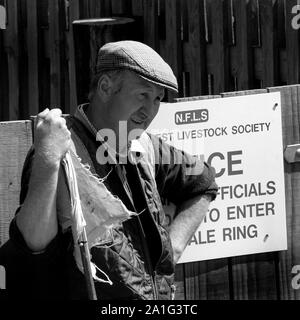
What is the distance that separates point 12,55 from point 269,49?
1.97 m

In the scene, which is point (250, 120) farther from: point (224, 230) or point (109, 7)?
point (109, 7)

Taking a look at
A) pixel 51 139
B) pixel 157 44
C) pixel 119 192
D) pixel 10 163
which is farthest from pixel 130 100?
pixel 157 44

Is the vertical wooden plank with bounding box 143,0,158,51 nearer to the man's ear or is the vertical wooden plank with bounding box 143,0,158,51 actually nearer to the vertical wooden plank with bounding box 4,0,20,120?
the vertical wooden plank with bounding box 4,0,20,120

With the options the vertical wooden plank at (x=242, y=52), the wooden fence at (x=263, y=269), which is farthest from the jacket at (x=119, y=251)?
the vertical wooden plank at (x=242, y=52)

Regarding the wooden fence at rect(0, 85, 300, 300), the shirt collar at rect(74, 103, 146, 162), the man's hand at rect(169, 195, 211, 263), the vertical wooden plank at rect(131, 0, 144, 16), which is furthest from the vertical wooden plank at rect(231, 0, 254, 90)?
the shirt collar at rect(74, 103, 146, 162)

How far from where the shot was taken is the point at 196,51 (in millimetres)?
8062

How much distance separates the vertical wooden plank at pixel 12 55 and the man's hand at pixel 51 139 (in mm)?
4645

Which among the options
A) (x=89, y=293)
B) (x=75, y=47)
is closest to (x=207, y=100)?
(x=89, y=293)

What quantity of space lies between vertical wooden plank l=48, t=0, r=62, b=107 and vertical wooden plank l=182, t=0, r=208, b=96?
976mm

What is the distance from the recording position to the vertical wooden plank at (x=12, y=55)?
26.8 ft

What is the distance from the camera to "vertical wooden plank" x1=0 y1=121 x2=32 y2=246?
189 inches

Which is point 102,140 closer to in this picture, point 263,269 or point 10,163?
point 10,163

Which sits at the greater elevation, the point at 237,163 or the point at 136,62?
the point at 136,62

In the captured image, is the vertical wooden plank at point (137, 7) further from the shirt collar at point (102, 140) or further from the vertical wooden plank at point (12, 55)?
the shirt collar at point (102, 140)
